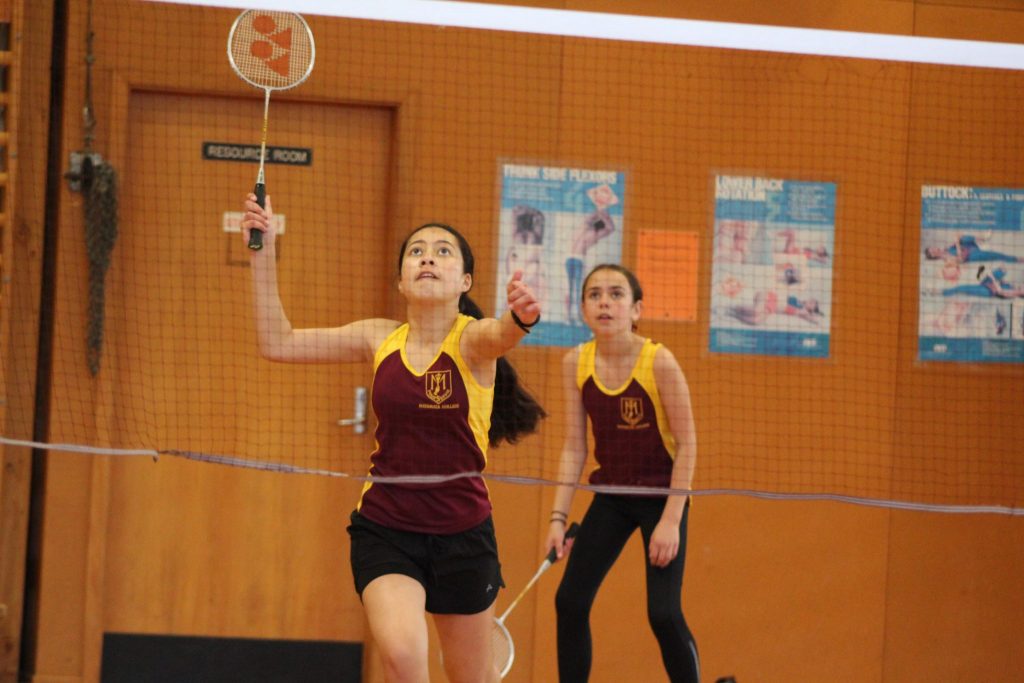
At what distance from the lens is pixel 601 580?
16.0 ft

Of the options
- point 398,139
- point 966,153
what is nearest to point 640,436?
point 398,139

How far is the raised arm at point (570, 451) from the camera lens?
200 inches

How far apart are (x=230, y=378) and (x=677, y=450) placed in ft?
7.56

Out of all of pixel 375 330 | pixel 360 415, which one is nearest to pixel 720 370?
pixel 360 415

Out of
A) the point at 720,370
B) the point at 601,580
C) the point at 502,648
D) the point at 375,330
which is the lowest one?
the point at 502,648

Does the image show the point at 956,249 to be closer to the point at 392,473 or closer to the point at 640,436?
the point at 640,436

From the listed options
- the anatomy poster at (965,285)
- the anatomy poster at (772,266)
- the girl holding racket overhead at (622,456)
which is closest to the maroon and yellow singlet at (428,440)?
the girl holding racket overhead at (622,456)

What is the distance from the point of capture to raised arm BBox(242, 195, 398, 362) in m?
3.80

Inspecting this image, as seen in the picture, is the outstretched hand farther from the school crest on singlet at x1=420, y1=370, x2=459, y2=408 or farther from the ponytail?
the ponytail

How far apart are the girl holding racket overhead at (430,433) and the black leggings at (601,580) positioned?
3.16 ft

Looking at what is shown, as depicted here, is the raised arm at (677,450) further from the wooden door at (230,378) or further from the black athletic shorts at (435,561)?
the wooden door at (230,378)

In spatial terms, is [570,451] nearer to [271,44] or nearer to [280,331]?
[280,331]

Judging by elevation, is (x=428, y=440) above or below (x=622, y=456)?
above

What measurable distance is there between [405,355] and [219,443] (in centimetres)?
237
